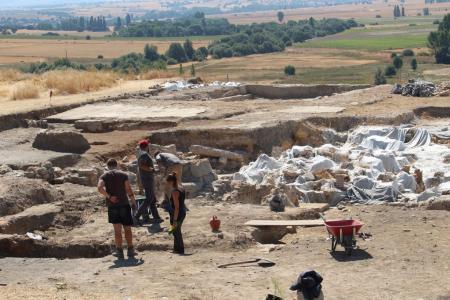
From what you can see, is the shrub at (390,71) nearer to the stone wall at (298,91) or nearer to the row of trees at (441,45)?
the row of trees at (441,45)

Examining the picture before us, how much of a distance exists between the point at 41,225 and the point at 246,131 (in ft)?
21.1

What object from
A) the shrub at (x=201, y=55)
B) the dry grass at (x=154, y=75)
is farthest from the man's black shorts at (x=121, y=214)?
the shrub at (x=201, y=55)

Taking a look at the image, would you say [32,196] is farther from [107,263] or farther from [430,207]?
[430,207]

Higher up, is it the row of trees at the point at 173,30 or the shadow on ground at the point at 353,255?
the shadow on ground at the point at 353,255

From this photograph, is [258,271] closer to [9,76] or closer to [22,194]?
[22,194]

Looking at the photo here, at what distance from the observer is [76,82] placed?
2788 cm

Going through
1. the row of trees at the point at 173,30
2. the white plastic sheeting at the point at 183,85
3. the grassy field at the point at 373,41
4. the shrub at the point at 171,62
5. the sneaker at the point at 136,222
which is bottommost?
the grassy field at the point at 373,41

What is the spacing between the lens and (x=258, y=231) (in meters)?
13.6

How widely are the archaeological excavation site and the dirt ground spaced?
0.09 ft

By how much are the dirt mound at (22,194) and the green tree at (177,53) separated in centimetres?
4310

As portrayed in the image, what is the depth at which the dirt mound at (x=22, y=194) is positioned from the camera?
Answer: 1435cm

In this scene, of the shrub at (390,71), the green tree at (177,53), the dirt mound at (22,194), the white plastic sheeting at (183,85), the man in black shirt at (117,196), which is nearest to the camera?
the man in black shirt at (117,196)

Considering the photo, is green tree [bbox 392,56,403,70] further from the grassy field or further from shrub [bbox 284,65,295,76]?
the grassy field

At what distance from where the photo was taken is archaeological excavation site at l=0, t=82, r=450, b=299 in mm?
11281
